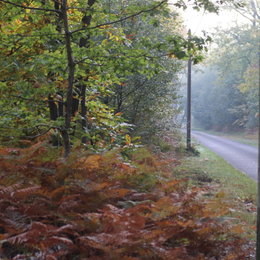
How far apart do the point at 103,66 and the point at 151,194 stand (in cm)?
240

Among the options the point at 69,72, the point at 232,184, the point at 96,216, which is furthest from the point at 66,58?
the point at 232,184

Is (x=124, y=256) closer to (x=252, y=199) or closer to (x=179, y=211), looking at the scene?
(x=179, y=211)

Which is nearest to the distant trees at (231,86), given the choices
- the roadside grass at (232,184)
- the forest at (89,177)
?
the roadside grass at (232,184)

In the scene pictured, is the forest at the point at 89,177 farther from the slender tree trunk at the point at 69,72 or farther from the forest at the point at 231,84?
the forest at the point at 231,84

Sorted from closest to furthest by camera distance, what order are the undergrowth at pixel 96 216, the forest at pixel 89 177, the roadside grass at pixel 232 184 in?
the undergrowth at pixel 96 216 < the forest at pixel 89 177 < the roadside grass at pixel 232 184

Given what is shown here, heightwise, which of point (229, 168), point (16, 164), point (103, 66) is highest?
point (103, 66)

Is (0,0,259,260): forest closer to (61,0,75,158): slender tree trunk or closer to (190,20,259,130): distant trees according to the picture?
(61,0,75,158): slender tree trunk

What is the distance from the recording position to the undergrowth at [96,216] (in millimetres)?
3400

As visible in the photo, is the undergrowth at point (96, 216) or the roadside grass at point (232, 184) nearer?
the undergrowth at point (96, 216)

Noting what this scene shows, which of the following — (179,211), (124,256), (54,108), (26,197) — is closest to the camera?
(124,256)

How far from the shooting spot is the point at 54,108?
8117 millimetres

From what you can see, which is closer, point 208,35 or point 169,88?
point 208,35

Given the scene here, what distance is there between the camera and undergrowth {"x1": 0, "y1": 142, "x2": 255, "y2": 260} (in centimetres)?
340

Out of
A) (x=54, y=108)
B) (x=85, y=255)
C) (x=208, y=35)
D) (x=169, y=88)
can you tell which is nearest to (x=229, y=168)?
(x=169, y=88)
